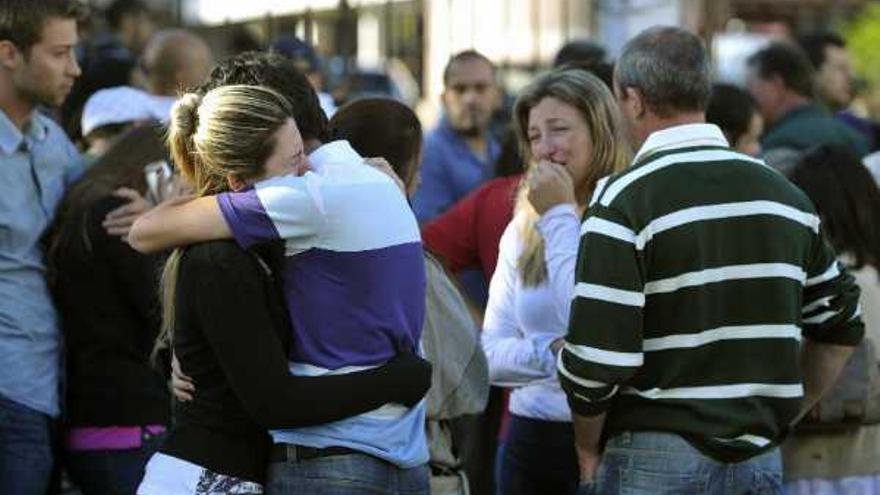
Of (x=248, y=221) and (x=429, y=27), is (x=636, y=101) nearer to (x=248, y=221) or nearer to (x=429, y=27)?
(x=248, y=221)

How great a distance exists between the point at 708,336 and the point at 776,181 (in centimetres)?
46

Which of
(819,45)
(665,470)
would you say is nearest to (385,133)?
(665,470)

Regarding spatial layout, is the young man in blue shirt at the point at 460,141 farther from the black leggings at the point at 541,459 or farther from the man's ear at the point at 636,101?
the man's ear at the point at 636,101

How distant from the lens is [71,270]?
480 cm

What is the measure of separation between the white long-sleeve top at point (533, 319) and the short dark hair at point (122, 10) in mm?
6035

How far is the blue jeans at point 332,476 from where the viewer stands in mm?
3520

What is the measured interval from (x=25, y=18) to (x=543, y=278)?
70.6 inches

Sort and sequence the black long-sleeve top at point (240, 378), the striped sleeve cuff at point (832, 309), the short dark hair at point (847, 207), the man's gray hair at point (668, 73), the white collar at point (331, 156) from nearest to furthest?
the black long-sleeve top at point (240, 378) → the white collar at point (331, 156) → the man's gray hair at point (668, 73) → the striped sleeve cuff at point (832, 309) → the short dark hair at point (847, 207)

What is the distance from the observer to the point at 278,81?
3.76m

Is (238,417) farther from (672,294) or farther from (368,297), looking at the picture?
(672,294)

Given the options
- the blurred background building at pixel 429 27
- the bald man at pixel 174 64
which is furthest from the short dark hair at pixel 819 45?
the bald man at pixel 174 64

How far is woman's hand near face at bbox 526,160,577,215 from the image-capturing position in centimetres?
448

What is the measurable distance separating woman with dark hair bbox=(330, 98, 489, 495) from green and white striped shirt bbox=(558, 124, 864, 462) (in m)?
0.37

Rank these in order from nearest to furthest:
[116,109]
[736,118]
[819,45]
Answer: [116,109] < [736,118] < [819,45]
